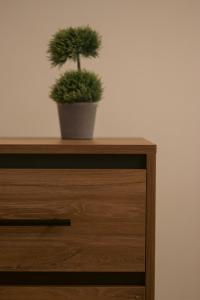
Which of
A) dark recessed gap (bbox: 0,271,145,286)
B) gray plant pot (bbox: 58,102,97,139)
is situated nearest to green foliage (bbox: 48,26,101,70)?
gray plant pot (bbox: 58,102,97,139)

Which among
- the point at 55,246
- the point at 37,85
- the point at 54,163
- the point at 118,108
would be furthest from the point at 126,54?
the point at 55,246

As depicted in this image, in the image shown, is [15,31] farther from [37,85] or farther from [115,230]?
[115,230]

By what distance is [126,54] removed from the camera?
5.90 ft

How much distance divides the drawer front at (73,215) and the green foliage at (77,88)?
22cm

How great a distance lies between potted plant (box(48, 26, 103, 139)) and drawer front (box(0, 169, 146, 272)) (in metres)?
0.17

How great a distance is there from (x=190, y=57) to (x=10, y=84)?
679 mm

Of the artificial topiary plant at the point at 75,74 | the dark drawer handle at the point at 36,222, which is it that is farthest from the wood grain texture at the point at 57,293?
the artificial topiary plant at the point at 75,74

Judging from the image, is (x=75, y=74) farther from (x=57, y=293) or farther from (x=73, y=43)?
(x=57, y=293)

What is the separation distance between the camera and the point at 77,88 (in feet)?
4.25

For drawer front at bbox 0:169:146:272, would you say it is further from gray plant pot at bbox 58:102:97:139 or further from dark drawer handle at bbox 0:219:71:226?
gray plant pot at bbox 58:102:97:139

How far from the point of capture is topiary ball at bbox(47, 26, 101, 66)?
1305mm

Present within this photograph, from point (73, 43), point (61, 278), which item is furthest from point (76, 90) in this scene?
point (61, 278)

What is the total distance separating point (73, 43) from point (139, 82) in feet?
1.79

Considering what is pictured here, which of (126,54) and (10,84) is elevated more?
(126,54)
